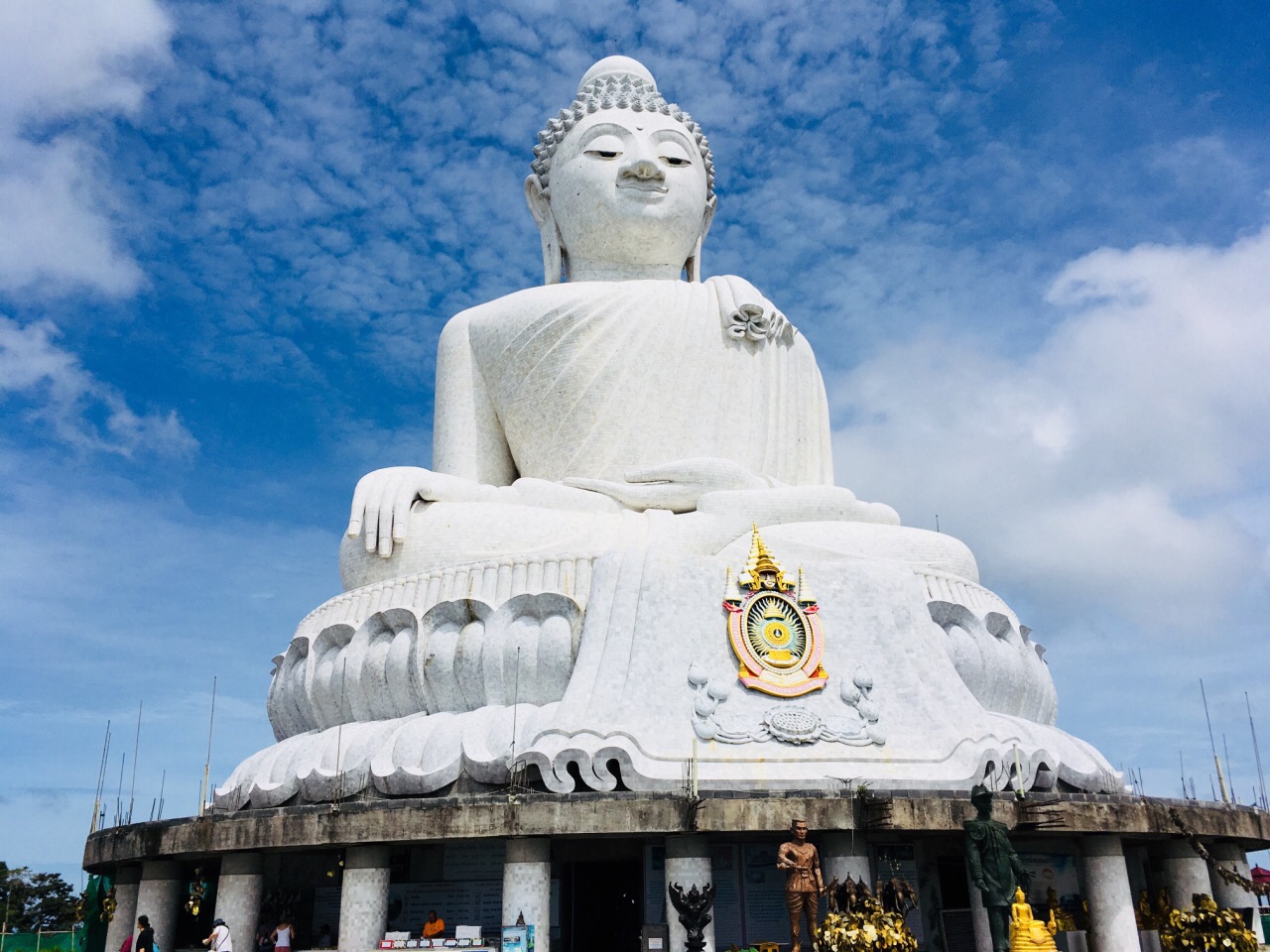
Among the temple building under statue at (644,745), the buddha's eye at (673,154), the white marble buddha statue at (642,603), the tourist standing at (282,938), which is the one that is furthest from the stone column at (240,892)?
the buddha's eye at (673,154)

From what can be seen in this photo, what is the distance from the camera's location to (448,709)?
10844mm

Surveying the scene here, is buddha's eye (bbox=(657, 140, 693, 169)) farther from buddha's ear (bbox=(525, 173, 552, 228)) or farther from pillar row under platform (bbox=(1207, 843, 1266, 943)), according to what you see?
pillar row under platform (bbox=(1207, 843, 1266, 943))

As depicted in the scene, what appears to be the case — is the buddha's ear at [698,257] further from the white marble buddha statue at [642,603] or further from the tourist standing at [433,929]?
the tourist standing at [433,929]

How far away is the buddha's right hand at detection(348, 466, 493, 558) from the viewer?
12.2 m

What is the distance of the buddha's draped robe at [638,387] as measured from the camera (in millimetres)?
14258

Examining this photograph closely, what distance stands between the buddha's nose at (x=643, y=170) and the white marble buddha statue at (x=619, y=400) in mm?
30

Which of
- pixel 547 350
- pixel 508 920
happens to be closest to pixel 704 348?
pixel 547 350

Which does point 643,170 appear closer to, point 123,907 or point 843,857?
point 843,857

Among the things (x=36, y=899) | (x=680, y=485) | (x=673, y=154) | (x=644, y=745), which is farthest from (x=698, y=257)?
(x=36, y=899)

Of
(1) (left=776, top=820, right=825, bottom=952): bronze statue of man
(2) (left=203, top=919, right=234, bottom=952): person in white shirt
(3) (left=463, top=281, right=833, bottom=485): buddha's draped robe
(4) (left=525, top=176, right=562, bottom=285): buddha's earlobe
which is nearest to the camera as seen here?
(1) (left=776, top=820, right=825, bottom=952): bronze statue of man

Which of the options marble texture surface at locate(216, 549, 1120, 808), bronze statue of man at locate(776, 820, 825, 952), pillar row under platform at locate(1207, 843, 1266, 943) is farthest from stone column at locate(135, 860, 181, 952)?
pillar row under platform at locate(1207, 843, 1266, 943)

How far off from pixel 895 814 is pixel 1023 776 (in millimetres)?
1950

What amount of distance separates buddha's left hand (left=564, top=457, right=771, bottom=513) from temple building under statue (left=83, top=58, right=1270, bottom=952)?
0.02m

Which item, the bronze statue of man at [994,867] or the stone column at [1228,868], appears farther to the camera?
the stone column at [1228,868]
